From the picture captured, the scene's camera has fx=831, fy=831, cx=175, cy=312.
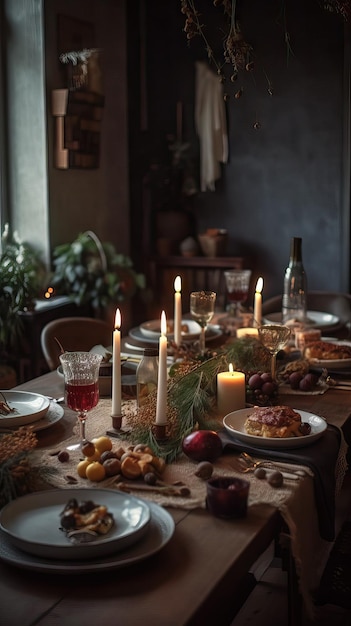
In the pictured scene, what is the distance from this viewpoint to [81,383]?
1.76 meters

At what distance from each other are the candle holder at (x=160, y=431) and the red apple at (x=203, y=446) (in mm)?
76

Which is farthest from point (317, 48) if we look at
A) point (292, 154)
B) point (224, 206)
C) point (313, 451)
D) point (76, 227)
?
point (313, 451)

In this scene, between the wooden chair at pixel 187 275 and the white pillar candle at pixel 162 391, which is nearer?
the white pillar candle at pixel 162 391

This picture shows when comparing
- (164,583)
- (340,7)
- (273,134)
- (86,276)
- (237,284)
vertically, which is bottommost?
(164,583)

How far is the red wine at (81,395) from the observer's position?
1.75m

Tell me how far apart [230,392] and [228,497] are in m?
0.59

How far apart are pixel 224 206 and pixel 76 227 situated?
1111 millimetres

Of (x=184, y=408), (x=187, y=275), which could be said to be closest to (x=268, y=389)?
(x=184, y=408)

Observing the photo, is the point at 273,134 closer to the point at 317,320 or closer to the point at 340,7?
the point at 317,320

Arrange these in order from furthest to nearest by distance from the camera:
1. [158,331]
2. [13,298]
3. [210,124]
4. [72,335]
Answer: [210,124] → [13,298] → [72,335] → [158,331]

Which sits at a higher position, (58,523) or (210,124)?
(210,124)

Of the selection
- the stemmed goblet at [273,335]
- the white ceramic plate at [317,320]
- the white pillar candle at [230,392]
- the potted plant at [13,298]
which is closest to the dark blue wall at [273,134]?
the potted plant at [13,298]

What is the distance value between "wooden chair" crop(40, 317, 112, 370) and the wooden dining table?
157 centimetres

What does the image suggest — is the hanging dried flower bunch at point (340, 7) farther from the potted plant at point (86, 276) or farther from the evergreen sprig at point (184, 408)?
the potted plant at point (86, 276)
